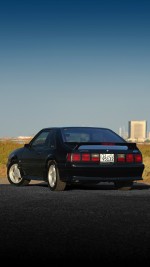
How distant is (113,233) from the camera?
7.19 metres

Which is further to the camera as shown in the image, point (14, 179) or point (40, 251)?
point (14, 179)

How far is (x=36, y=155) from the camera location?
47.1ft

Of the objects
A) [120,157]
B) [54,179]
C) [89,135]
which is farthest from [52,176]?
[120,157]

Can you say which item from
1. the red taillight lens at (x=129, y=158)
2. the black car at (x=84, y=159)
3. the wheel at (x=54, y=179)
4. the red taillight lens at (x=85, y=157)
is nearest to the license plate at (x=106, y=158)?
the black car at (x=84, y=159)

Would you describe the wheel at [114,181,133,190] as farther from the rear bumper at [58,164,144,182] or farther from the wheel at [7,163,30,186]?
the wheel at [7,163,30,186]

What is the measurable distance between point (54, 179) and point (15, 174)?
2.24 m

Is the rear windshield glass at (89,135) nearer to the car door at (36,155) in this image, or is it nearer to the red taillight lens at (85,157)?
the car door at (36,155)

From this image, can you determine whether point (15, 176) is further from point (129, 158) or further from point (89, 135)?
point (129, 158)

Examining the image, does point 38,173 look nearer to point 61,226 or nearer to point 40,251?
point 61,226

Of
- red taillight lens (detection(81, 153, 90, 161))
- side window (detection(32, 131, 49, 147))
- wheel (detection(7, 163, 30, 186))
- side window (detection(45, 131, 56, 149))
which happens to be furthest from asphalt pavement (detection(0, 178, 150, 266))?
wheel (detection(7, 163, 30, 186))

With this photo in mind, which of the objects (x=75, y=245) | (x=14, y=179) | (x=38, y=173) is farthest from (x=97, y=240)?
(x=14, y=179)

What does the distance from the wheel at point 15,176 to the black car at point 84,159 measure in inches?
26.8

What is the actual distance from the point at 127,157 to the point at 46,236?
654 cm

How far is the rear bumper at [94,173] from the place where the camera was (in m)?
12.9
